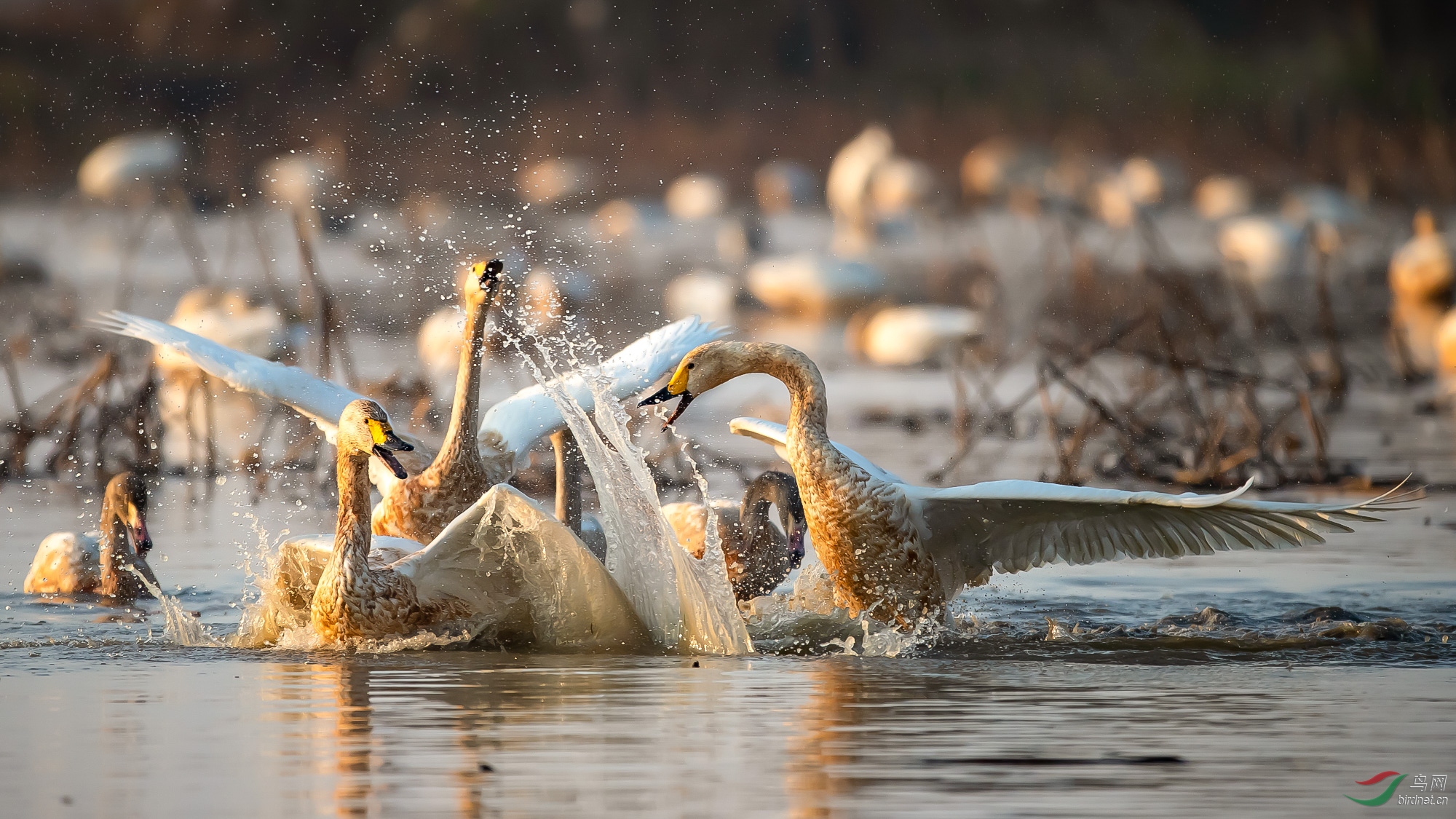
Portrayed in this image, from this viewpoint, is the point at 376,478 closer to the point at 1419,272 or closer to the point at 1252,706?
the point at 1252,706

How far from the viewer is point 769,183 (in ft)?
84.8

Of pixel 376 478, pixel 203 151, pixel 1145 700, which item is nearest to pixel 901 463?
pixel 376 478

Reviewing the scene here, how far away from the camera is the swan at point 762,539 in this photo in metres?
8.12

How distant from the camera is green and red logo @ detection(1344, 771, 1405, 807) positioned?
4527 mm

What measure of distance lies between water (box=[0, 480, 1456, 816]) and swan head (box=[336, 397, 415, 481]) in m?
Answer: 0.65

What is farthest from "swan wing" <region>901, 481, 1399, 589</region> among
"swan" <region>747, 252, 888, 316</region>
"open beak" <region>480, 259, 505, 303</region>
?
"swan" <region>747, 252, 888, 316</region>

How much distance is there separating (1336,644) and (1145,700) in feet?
4.30

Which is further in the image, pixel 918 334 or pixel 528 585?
pixel 918 334

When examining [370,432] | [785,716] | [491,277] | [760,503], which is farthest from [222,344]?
[785,716]

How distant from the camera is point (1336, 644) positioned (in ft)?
22.0

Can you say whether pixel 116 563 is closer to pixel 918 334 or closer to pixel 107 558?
pixel 107 558

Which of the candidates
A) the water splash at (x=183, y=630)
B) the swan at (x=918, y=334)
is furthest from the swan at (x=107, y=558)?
the swan at (x=918, y=334)

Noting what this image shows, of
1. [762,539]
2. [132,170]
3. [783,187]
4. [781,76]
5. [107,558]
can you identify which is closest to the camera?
[107,558]

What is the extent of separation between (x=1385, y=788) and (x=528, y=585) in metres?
3.05
